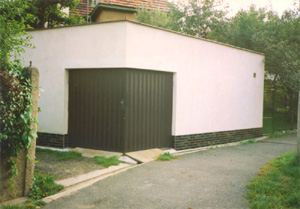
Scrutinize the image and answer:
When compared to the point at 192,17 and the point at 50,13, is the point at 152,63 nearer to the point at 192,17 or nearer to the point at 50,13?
the point at 50,13

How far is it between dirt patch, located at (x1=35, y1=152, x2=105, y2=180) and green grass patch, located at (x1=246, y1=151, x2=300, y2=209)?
3300 mm

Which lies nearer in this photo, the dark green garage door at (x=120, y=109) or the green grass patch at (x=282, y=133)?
the dark green garage door at (x=120, y=109)

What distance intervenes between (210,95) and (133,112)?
3300mm

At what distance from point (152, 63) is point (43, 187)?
449cm

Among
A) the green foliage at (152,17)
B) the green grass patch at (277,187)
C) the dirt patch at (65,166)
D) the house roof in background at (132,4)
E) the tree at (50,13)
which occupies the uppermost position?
the house roof in background at (132,4)

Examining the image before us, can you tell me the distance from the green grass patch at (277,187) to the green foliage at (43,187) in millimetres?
3212

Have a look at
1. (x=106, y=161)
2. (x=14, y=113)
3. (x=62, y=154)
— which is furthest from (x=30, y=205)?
(x=62, y=154)

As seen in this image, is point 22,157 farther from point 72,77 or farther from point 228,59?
point 228,59

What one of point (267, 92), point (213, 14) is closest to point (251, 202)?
point (267, 92)

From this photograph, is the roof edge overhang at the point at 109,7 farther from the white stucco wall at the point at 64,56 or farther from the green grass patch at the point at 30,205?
the green grass patch at the point at 30,205

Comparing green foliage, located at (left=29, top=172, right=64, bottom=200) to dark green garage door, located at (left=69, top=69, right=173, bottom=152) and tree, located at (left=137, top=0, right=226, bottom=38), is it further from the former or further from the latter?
tree, located at (left=137, top=0, right=226, bottom=38)

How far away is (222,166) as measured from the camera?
7.03 m

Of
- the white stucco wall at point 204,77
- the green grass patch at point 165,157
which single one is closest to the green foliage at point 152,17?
the white stucco wall at point 204,77

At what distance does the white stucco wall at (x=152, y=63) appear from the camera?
7836 mm
